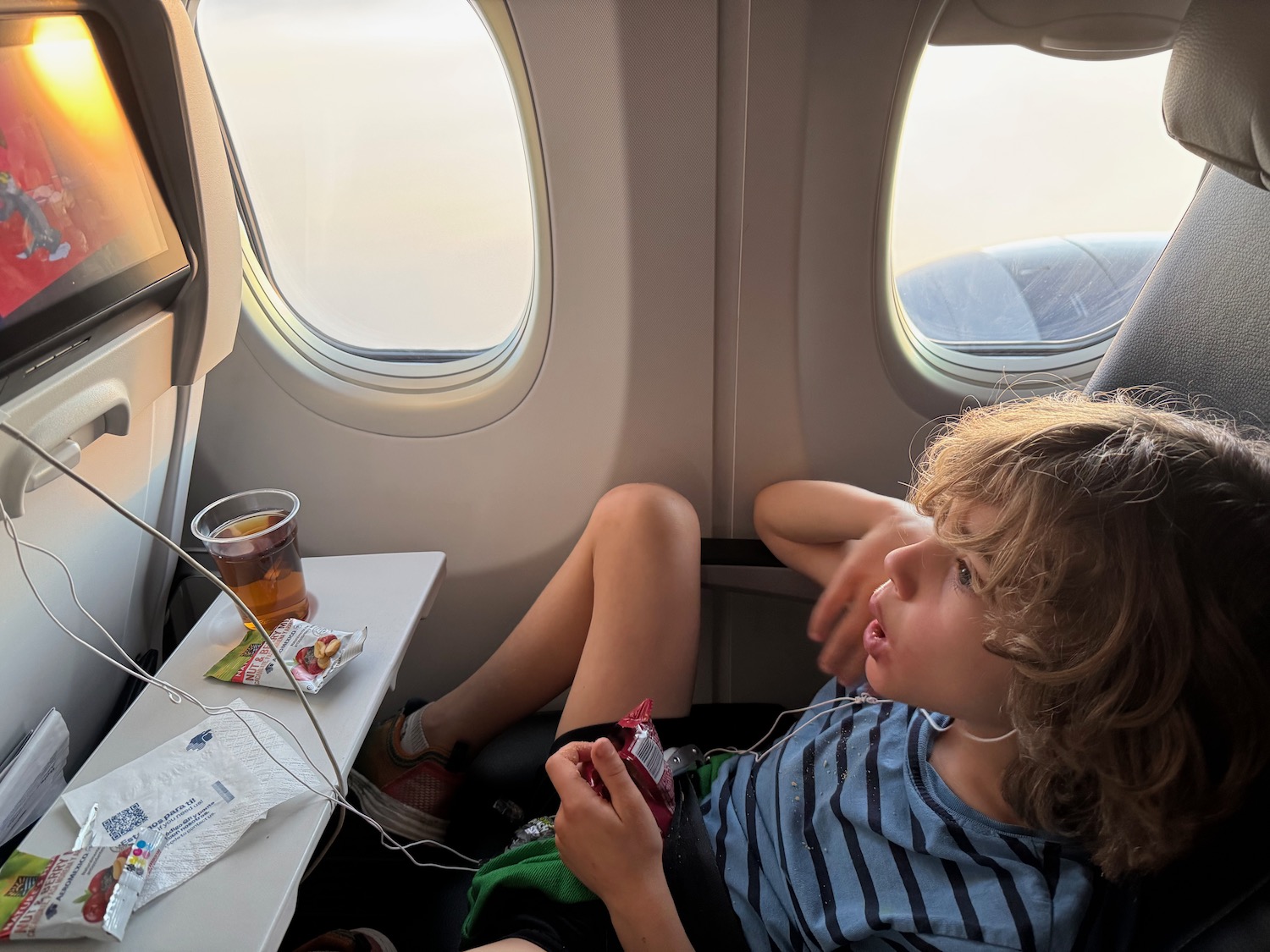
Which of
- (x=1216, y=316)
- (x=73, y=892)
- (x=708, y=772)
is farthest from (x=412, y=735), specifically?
(x=1216, y=316)

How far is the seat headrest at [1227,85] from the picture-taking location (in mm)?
733

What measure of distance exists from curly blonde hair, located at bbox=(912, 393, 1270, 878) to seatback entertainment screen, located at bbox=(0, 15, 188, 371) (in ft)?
2.90

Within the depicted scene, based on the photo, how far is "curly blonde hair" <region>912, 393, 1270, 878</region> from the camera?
0.70 metres

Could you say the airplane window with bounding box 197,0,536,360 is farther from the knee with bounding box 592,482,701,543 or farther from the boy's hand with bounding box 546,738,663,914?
the boy's hand with bounding box 546,738,663,914

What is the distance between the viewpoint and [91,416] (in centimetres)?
83

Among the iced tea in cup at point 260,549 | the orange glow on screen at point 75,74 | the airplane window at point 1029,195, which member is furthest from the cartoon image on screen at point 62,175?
the airplane window at point 1029,195

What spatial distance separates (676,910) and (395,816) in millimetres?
469

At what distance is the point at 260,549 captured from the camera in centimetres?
102

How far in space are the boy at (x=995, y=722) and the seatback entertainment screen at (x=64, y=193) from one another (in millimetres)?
702

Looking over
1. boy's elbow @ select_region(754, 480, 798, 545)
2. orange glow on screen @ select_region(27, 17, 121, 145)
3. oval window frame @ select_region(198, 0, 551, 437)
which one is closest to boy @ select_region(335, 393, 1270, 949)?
boy's elbow @ select_region(754, 480, 798, 545)

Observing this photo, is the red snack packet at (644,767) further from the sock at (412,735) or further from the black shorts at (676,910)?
the sock at (412,735)

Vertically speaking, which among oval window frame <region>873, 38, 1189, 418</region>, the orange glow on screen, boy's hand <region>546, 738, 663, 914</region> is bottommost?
boy's hand <region>546, 738, 663, 914</region>

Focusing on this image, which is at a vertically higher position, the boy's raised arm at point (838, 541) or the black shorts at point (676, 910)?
the boy's raised arm at point (838, 541)

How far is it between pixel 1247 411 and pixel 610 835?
2.61 ft
